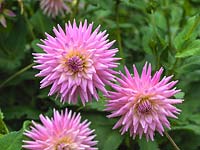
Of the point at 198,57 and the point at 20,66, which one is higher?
the point at 20,66

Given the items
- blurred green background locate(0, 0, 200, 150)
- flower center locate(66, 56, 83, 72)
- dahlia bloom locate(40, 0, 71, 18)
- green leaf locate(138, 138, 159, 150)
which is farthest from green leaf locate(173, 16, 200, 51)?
dahlia bloom locate(40, 0, 71, 18)

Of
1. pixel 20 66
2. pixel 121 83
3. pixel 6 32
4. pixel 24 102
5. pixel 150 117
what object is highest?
pixel 6 32

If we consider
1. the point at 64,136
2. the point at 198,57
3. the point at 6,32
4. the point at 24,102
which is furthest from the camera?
the point at 6,32

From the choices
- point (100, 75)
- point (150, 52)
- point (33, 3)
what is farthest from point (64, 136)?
point (33, 3)

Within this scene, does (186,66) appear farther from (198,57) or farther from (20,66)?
(20,66)

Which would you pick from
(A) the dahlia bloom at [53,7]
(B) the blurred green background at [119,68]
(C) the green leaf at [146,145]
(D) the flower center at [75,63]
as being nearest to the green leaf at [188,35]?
(B) the blurred green background at [119,68]

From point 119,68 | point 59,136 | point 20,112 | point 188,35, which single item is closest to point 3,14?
point 20,112

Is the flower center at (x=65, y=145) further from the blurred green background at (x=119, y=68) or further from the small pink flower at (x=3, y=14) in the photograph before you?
the small pink flower at (x=3, y=14)

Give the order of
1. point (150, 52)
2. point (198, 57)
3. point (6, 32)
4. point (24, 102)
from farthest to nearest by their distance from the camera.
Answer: point (6, 32)
point (24, 102)
point (150, 52)
point (198, 57)
